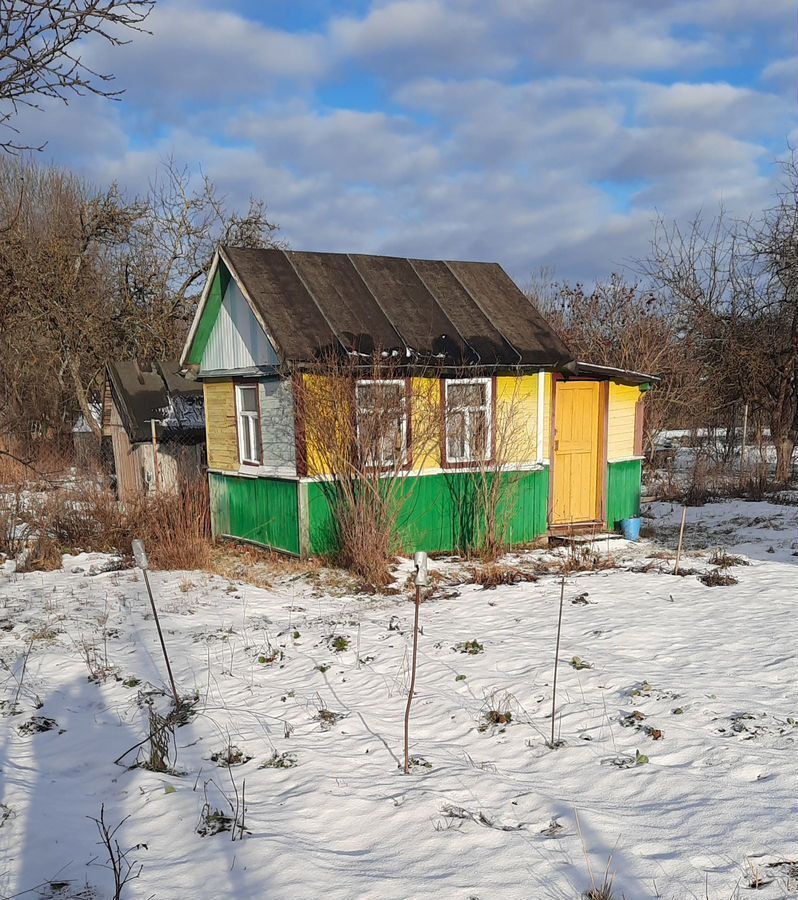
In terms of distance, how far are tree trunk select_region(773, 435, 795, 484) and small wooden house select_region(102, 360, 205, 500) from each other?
1458cm

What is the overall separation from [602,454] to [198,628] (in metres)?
7.57

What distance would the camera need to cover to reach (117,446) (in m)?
17.2

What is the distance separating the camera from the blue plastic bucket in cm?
1212

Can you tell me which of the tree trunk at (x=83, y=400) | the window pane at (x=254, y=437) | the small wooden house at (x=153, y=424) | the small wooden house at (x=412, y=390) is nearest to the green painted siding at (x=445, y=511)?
the small wooden house at (x=412, y=390)

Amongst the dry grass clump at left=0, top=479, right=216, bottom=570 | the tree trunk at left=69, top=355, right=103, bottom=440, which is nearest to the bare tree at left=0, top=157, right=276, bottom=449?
the tree trunk at left=69, top=355, right=103, bottom=440

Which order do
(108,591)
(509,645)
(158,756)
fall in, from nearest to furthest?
Result: (158,756) < (509,645) < (108,591)

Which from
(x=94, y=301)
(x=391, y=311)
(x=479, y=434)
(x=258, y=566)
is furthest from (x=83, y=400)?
(x=479, y=434)

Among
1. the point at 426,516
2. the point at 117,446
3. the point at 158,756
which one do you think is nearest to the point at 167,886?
the point at 158,756

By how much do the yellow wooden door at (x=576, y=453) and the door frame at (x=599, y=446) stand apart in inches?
1.6

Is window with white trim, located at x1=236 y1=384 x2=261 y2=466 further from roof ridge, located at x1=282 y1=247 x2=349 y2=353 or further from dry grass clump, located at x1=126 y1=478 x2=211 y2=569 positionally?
roof ridge, located at x1=282 y1=247 x2=349 y2=353

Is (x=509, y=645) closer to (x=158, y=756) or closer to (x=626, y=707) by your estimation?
(x=626, y=707)

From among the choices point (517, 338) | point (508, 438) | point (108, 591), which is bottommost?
point (108, 591)

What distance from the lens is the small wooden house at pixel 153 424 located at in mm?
15414

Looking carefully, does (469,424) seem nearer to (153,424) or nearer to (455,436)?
(455,436)
